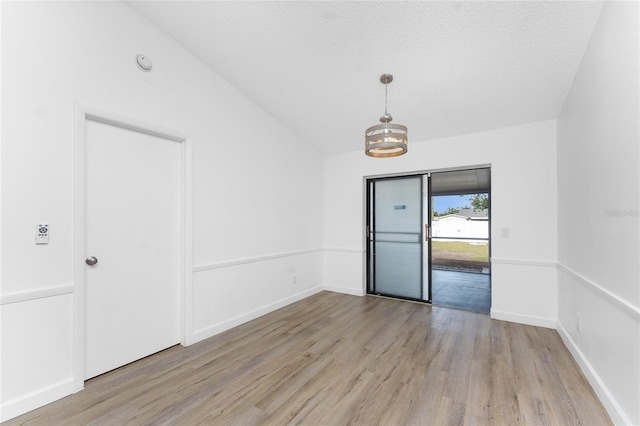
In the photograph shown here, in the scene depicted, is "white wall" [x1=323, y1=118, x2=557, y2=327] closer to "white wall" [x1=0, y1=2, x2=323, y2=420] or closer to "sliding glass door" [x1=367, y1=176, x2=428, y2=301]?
"sliding glass door" [x1=367, y1=176, x2=428, y2=301]

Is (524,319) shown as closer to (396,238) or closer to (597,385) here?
(597,385)

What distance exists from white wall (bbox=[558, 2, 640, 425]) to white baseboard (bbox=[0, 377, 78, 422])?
372 centimetres

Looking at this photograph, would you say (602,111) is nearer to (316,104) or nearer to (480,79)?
(480,79)

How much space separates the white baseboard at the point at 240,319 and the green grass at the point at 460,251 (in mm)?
5611

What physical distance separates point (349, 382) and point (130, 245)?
7.66 ft

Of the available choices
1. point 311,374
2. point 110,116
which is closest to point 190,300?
point 311,374

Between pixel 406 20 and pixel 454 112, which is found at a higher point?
pixel 406 20

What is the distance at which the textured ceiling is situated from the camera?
7.20 feet

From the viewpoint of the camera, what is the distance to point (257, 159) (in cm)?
376

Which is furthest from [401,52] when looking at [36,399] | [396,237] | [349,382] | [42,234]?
[36,399]

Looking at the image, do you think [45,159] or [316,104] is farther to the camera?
[316,104]

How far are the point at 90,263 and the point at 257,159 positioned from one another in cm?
219

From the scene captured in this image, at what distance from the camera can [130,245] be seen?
2523mm

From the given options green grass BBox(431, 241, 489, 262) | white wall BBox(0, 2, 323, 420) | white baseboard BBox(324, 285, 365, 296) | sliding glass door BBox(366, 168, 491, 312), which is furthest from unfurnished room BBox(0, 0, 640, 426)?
green grass BBox(431, 241, 489, 262)
